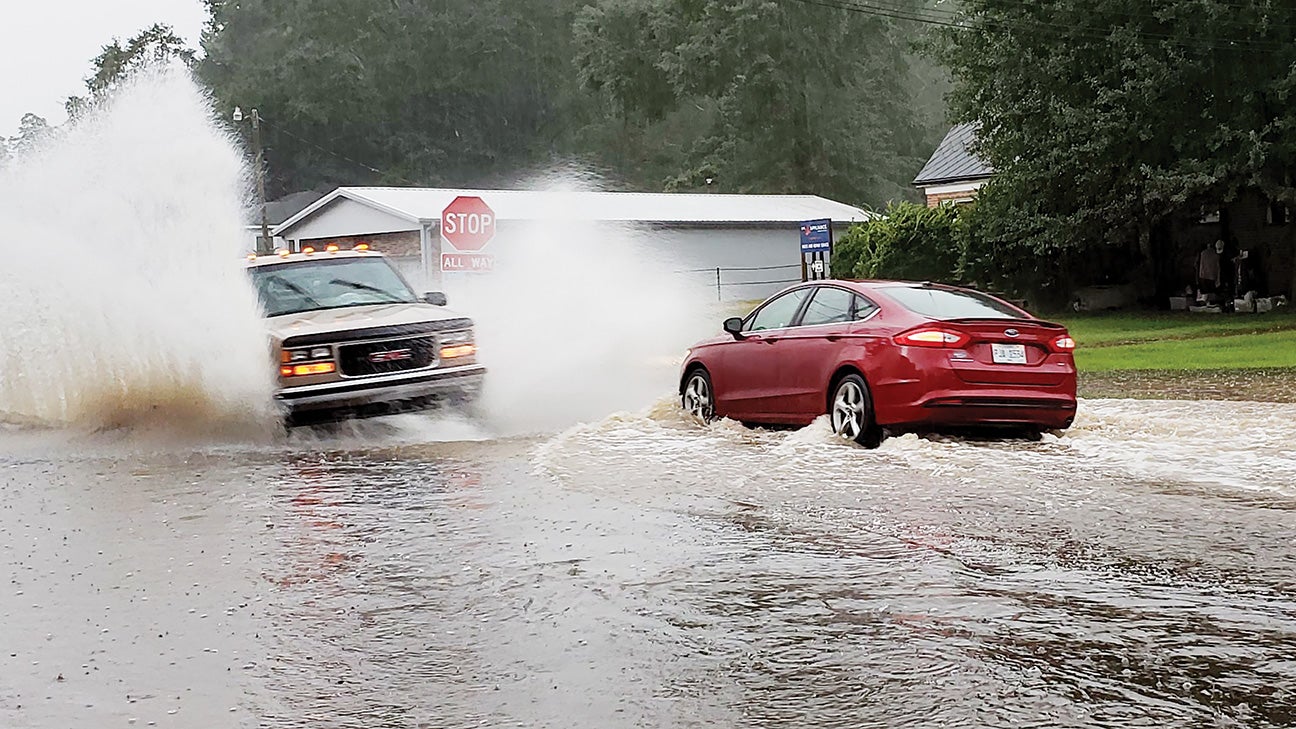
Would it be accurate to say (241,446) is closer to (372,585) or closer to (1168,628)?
(372,585)

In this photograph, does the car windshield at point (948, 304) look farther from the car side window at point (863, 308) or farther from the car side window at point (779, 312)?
the car side window at point (779, 312)

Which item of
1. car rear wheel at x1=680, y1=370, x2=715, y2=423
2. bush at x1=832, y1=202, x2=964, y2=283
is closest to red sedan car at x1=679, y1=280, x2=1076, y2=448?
car rear wheel at x1=680, y1=370, x2=715, y2=423

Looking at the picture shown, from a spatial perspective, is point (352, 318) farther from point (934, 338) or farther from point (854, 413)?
point (934, 338)

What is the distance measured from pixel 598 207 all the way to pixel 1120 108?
24119 millimetres

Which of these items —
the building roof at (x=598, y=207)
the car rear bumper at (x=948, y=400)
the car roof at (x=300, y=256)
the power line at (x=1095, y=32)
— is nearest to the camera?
the car rear bumper at (x=948, y=400)

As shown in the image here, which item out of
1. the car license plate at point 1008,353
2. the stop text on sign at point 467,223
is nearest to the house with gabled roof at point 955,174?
the stop text on sign at point 467,223

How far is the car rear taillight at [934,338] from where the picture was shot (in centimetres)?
1217

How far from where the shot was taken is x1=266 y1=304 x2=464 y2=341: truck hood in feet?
46.0

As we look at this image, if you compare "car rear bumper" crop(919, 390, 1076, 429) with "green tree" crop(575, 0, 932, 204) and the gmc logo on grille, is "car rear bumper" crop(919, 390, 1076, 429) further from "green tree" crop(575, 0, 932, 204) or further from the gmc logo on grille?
"green tree" crop(575, 0, 932, 204)

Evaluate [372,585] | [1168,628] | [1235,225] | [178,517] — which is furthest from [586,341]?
[1235,225]

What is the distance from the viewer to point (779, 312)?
1414 cm

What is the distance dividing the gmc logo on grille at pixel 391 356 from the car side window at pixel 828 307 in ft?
11.5

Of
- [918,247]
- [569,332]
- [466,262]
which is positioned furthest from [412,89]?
[569,332]

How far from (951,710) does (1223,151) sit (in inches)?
1065
